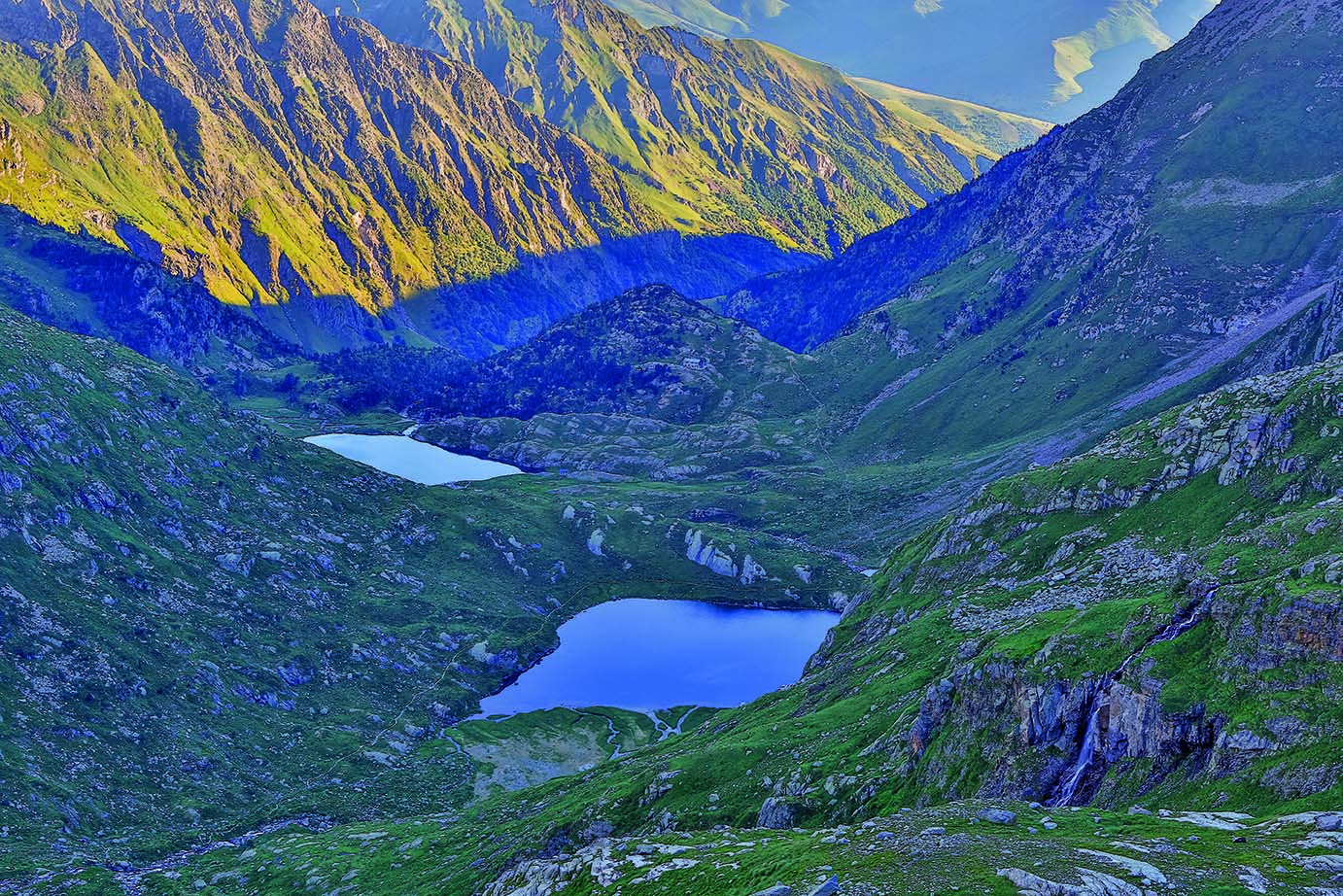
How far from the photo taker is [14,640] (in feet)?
413

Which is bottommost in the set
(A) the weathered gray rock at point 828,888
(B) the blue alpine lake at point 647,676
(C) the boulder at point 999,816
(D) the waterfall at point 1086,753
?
(A) the weathered gray rock at point 828,888

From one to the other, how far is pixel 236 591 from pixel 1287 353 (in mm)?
188658

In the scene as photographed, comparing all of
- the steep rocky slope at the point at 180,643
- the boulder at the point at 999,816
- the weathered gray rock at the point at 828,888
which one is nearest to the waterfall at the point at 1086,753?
the boulder at the point at 999,816

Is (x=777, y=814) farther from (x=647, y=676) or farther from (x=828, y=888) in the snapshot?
(x=647, y=676)

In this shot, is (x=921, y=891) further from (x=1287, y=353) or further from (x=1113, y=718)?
(x=1287, y=353)

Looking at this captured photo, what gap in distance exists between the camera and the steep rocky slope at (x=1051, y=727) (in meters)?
47.9

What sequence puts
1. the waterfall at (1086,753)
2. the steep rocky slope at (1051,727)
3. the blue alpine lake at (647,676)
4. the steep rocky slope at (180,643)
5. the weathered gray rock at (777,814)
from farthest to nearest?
the blue alpine lake at (647,676), the steep rocky slope at (180,643), the weathered gray rock at (777,814), the waterfall at (1086,753), the steep rocky slope at (1051,727)

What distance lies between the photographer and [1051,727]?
65750mm

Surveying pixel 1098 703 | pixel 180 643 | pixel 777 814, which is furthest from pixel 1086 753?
pixel 180 643

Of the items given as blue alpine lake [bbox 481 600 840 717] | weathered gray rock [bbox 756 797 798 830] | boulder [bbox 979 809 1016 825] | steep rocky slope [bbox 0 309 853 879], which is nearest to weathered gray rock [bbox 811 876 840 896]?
boulder [bbox 979 809 1016 825]

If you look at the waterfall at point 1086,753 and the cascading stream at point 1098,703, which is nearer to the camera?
the waterfall at point 1086,753

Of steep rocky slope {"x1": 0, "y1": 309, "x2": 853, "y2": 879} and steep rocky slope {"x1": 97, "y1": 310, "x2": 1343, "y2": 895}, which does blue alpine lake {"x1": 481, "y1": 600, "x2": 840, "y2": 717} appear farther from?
steep rocky slope {"x1": 97, "y1": 310, "x2": 1343, "y2": 895}

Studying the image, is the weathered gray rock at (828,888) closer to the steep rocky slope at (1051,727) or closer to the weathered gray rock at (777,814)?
the steep rocky slope at (1051,727)

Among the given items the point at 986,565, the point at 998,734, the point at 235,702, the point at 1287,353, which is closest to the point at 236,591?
the point at 235,702
